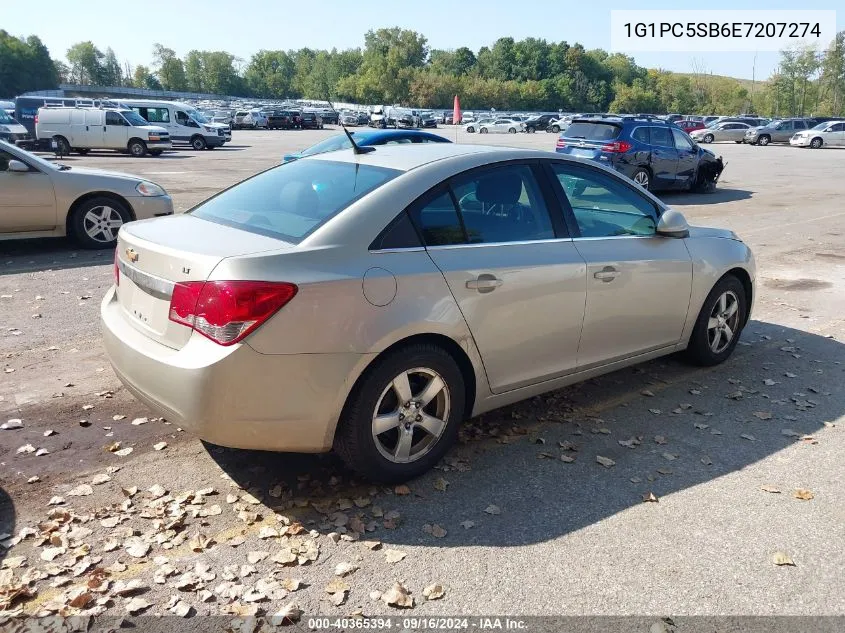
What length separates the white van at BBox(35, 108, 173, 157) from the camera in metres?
29.2

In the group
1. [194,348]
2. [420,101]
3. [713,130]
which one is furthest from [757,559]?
[420,101]

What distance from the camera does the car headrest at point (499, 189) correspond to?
409 cm

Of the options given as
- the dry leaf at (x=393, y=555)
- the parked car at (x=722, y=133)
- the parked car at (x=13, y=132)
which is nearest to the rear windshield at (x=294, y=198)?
the dry leaf at (x=393, y=555)

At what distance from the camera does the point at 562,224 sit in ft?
14.3

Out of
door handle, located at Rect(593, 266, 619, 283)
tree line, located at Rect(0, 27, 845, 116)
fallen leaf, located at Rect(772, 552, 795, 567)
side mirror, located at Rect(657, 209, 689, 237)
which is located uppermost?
tree line, located at Rect(0, 27, 845, 116)

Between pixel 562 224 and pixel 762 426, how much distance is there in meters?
1.79

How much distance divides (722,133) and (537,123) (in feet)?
67.0

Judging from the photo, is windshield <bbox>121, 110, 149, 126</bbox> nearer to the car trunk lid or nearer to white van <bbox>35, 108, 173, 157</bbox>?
white van <bbox>35, 108, 173, 157</bbox>

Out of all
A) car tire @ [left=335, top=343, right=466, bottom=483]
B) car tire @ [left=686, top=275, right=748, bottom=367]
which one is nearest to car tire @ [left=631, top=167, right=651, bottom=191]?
car tire @ [left=686, top=275, right=748, bottom=367]

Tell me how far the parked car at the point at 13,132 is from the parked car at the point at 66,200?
22.6 metres

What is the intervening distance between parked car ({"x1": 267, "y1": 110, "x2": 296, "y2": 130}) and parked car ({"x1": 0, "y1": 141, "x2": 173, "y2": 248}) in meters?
51.8

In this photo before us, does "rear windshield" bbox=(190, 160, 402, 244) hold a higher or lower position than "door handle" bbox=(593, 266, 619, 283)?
higher

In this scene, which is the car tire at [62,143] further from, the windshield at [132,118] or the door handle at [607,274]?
the door handle at [607,274]

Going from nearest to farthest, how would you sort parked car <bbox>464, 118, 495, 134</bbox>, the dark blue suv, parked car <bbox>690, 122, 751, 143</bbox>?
the dark blue suv → parked car <bbox>690, 122, 751, 143</bbox> → parked car <bbox>464, 118, 495, 134</bbox>
